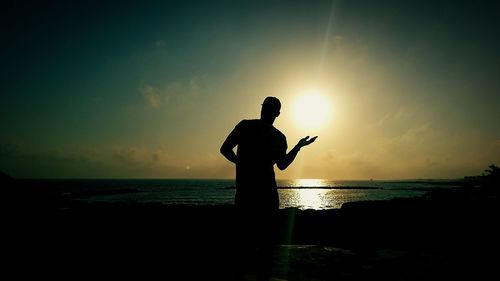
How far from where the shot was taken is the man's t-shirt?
353 cm

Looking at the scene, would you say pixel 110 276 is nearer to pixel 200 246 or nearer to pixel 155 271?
pixel 155 271

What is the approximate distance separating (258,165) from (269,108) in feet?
2.42

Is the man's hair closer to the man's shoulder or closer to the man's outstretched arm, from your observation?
A: the man's shoulder

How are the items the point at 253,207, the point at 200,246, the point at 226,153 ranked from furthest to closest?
the point at 200,246
the point at 226,153
the point at 253,207

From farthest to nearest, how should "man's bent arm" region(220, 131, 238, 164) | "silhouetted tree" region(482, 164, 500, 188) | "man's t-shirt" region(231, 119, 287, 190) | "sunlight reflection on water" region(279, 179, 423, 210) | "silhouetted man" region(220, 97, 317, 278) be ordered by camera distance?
"sunlight reflection on water" region(279, 179, 423, 210) < "silhouetted tree" region(482, 164, 500, 188) < "man's bent arm" region(220, 131, 238, 164) < "man's t-shirt" region(231, 119, 287, 190) < "silhouetted man" region(220, 97, 317, 278)

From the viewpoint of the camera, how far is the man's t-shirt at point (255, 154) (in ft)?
11.6

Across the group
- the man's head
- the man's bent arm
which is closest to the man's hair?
the man's head

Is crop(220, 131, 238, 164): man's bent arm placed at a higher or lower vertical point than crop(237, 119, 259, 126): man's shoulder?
lower

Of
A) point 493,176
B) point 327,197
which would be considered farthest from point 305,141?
point 327,197

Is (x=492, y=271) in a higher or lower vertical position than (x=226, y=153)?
lower

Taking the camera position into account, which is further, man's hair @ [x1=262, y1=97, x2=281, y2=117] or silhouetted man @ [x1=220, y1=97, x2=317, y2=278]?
man's hair @ [x1=262, y1=97, x2=281, y2=117]

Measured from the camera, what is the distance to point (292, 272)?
8.51ft

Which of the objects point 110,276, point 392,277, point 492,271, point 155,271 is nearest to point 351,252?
point 392,277

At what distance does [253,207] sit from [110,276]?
5.29 ft
